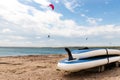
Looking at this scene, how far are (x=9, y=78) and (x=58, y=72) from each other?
2226 millimetres

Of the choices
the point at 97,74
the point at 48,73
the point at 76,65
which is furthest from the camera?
the point at 48,73

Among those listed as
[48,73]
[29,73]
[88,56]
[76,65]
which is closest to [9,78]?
[29,73]

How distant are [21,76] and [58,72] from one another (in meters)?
1.70

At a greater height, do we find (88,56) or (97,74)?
(88,56)

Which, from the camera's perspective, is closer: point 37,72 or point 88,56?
point 88,56

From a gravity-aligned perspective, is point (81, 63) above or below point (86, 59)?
below

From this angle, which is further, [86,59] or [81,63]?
[86,59]

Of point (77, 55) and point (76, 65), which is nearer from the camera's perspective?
point (76, 65)

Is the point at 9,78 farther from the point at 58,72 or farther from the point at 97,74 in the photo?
the point at 97,74

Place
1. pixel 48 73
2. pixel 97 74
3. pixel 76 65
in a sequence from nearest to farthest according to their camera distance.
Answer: pixel 76 65, pixel 97 74, pixel 48 73

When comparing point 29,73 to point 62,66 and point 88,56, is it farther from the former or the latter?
point 88,56

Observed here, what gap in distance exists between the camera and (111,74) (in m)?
8.64

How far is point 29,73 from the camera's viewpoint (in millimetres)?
9547

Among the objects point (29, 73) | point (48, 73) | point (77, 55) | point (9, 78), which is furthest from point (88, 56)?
point (9, 78)
